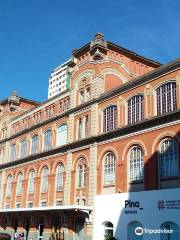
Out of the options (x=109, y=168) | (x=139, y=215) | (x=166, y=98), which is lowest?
(x=139, y=215)

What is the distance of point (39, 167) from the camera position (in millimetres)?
45750

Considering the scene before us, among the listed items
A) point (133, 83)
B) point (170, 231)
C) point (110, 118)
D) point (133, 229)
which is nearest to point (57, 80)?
point (110, 118)

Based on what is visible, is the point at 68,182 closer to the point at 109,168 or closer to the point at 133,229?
the point at 109,168

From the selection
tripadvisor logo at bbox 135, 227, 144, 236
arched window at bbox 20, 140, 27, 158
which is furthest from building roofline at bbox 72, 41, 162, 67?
tripadvisor logo at bbox 135, 227, 144, 236

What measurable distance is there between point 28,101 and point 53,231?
26656 mm

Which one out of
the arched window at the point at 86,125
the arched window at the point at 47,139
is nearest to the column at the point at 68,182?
the arched window at the point at 86,125

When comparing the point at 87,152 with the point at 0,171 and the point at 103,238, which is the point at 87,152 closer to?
the point at 103,238

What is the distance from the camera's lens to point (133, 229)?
29844 mm

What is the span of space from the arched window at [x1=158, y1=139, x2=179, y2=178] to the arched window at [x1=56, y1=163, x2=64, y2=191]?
1440 cm

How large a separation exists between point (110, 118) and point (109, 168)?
4934mm

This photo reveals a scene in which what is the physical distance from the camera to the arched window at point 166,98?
3009cm

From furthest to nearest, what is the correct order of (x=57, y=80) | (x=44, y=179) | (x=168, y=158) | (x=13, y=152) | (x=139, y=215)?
1. (x=57, y=80)
2. (x=13, y=152)
3. (x=44, y=179)
4. (x=139, y=215)
5. (x=168, y=158)

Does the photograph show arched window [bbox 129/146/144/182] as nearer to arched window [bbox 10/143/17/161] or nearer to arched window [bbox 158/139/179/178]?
arched window [bbox 158/139/179/178]

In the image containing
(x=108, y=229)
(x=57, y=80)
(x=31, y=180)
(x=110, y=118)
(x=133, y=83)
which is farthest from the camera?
(x=57, y=80)
